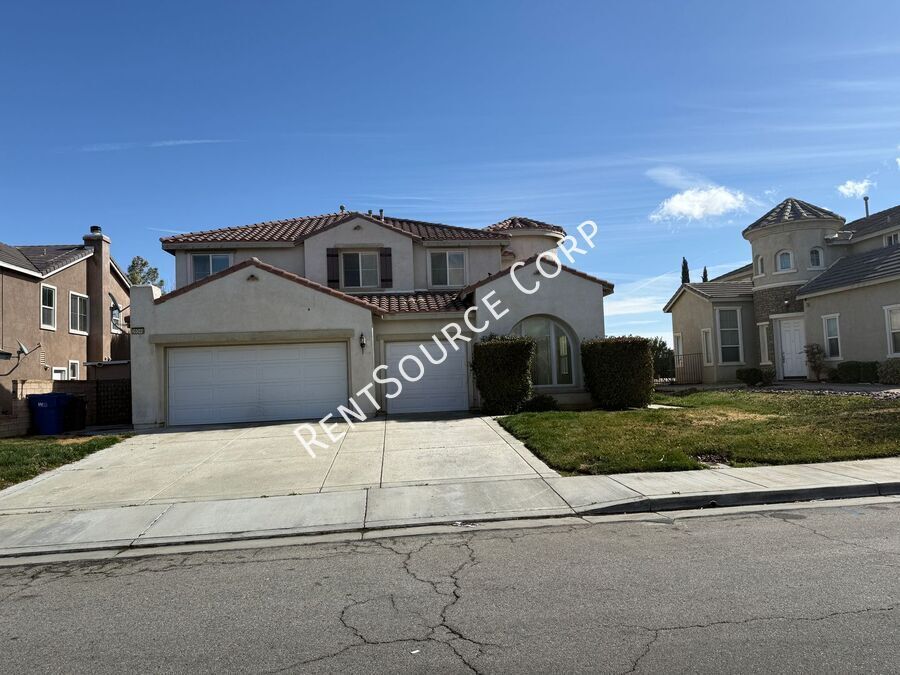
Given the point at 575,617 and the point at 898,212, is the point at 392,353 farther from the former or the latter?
the point at 898,212

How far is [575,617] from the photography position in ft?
14.2

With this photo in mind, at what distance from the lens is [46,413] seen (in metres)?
15.4

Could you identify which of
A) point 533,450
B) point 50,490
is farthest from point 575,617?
point 50,490

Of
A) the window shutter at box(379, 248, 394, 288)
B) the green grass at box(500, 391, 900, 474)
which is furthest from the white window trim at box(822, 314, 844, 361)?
the window shutter at box(379, 248, 394, 288)

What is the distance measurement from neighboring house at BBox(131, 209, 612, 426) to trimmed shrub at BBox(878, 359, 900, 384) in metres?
9.52

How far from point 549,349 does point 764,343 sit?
1241cm

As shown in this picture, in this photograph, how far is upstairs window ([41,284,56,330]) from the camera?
72.9ft

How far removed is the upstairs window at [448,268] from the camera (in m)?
21.1

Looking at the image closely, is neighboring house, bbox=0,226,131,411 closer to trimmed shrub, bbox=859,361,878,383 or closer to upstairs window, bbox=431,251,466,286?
upstairs window, bbox=431,251,466,286

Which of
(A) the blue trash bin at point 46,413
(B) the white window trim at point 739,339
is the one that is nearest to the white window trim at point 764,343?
(B) the white window trim at point 739,339

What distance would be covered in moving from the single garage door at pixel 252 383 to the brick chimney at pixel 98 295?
37.8ft

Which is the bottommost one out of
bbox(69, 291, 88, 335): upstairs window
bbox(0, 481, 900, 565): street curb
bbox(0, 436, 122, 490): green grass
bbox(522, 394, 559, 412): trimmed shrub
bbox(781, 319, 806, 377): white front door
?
bbox(0, 481, 900, 565): street curb

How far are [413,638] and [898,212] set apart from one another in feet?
98.2

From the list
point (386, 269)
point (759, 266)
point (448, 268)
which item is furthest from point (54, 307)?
point (759, 266)
